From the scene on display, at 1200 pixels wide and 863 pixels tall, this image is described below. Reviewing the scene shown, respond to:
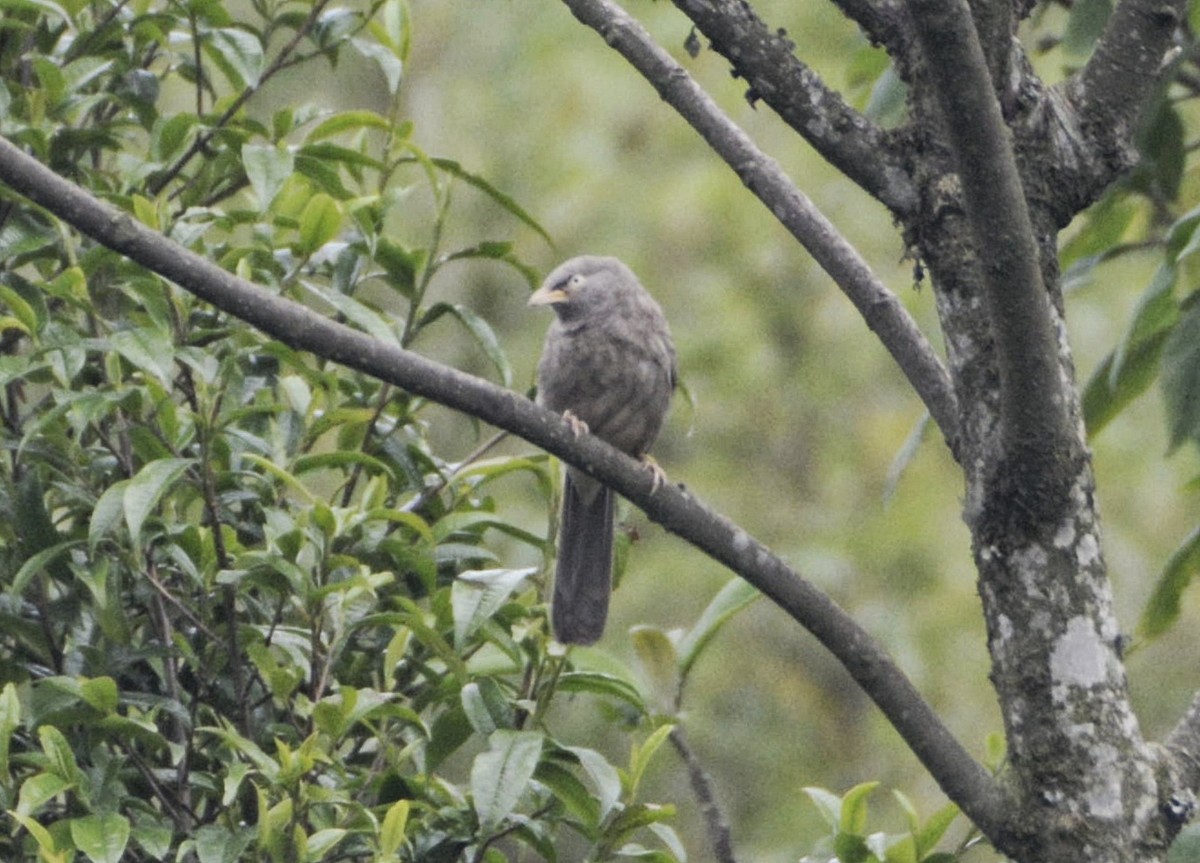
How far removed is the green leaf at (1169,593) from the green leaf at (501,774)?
1.47 m

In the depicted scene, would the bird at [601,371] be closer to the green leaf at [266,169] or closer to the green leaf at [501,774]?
the green leaf at [266,169]

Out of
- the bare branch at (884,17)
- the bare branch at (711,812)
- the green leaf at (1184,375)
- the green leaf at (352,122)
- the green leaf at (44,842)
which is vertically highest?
the bare branch at (884,17)

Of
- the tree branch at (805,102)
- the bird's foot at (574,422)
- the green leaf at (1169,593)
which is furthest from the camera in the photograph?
the bird's foot at (574,422)

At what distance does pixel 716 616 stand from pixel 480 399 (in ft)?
2.16

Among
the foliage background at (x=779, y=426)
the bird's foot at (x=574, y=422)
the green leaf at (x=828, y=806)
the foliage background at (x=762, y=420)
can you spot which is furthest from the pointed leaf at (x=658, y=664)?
the foliage background at (x=779, y=426)

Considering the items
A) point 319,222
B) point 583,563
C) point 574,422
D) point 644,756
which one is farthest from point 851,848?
point 583,563

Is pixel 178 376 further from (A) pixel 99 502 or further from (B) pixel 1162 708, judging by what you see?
(B) pixel 1162 708

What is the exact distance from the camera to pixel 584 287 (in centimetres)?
505

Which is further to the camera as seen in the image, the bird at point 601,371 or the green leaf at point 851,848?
the bird at point 601,371

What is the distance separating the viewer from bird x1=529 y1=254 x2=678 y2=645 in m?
4.75

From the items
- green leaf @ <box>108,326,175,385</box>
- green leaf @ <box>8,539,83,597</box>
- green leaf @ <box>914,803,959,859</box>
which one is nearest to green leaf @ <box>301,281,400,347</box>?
green leaf @ <box>108,326,175,385</box>

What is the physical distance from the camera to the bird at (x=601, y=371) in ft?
15.6

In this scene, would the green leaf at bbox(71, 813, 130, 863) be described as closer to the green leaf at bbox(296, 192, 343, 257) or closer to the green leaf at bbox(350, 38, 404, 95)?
the green leaf at bbox(296, 192, 343, 257)

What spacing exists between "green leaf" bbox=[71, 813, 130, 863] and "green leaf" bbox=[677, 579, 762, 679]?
3.27 feet
